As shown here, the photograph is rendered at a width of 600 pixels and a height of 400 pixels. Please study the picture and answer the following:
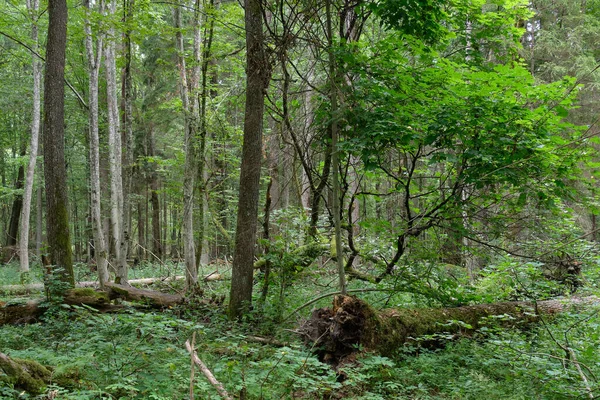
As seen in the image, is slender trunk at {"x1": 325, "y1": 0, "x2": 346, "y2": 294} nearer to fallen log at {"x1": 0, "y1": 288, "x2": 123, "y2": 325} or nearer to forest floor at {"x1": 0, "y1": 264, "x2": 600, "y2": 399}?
forest floor at {"x1": 0, "y1": 264, "x2": 600, "y2": 399}

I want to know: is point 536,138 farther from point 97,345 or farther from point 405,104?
point 97,345

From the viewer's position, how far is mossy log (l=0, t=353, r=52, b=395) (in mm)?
3498

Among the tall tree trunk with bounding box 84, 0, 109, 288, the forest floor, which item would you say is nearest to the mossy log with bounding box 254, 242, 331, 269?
the forest floor

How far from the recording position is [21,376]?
357cm

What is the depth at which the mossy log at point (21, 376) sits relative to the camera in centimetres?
350

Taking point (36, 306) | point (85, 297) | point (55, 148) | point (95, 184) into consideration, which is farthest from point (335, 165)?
point (95, 184)

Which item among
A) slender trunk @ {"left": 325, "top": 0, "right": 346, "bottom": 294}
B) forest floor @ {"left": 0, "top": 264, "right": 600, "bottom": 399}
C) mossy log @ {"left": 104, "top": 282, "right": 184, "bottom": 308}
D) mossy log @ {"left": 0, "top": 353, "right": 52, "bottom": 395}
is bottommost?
mossy log @ {"left": 104, "top": 282, "right": 184, "bottom": 308}

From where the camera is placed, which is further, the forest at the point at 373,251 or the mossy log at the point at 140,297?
the mossy log at the point at 140,297

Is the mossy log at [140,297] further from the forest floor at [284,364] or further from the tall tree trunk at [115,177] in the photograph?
the tall tree trunk at [115,177]

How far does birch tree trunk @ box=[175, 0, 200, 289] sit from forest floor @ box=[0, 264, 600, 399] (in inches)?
137

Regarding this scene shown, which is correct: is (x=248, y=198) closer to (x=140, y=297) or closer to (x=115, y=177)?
(x=140, y=297)

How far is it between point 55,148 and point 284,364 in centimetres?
770

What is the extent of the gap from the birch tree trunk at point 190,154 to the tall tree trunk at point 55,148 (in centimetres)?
252

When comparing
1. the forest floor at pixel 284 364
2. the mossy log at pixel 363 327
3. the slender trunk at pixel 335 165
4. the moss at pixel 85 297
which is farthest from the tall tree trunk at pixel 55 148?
the slender trunk at pixel 335 165
